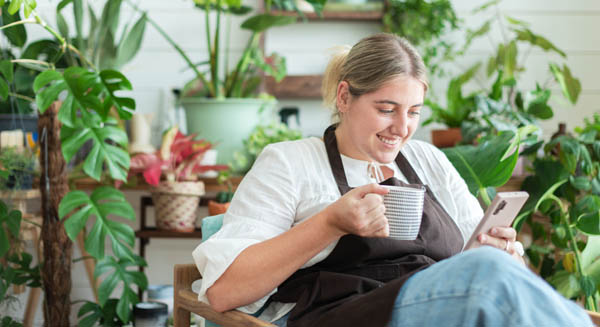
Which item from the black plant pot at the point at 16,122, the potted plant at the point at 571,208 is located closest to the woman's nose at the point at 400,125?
the potted plant at the point at 571,208

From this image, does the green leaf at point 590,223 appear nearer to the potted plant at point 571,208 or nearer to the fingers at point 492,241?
the potted plant at point 571,208

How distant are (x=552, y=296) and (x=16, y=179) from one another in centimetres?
192

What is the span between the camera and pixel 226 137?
2.62 m

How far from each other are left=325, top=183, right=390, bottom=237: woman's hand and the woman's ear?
38cm

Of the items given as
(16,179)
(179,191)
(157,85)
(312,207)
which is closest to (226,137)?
(179,191)

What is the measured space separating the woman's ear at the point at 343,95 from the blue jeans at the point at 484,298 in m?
0.53

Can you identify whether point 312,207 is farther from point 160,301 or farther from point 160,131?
point 160,131

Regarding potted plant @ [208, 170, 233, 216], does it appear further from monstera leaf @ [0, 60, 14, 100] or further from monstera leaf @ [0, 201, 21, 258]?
monstera leaf @ [0, 60, 14, 100]

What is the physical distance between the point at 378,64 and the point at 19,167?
1.51 meters

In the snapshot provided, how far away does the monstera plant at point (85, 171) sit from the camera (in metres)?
1.91

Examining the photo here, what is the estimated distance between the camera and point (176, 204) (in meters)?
2.39

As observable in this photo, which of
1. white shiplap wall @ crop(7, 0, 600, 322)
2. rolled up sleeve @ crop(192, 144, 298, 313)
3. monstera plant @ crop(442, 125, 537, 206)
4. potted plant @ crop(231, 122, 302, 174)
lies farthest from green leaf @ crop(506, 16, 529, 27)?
rolled up sleeve @ crop(192, 144, 298, 313)

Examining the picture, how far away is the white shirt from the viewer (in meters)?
1.32

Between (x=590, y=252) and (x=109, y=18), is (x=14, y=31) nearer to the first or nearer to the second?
(x=109, y=18)
